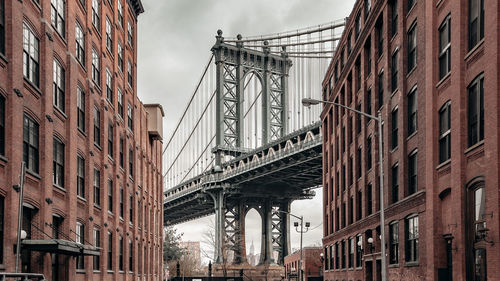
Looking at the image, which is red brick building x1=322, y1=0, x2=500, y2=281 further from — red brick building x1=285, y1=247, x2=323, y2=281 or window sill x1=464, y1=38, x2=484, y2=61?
red brick building x1=285, y1=247, x2=323, y2=281

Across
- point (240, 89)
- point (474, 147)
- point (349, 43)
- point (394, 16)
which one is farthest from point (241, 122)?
point (474, 147)

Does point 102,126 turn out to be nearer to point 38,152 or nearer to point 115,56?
point 115,56

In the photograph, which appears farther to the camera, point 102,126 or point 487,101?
point 102,126

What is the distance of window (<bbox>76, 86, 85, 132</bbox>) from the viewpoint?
106ft

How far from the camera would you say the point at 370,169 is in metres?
41.1

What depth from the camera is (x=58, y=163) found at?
1113 inches

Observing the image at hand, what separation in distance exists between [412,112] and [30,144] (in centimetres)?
1680

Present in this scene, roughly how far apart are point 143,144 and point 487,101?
1423 inches

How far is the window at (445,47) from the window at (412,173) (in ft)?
18.0

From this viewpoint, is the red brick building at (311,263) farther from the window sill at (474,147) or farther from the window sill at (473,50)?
the window sill at (473,50)

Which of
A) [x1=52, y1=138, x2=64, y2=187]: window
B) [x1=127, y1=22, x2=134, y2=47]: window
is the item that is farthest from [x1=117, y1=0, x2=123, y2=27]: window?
[x1=52, y1=138, x2=64, y2=187]: window

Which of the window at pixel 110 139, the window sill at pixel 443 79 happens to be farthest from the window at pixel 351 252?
the window sill at pixel 443 79

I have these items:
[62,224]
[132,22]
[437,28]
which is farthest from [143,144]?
[437,28]

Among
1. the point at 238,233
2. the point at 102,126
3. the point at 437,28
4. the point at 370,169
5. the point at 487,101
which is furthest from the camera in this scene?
the point at 238,233
